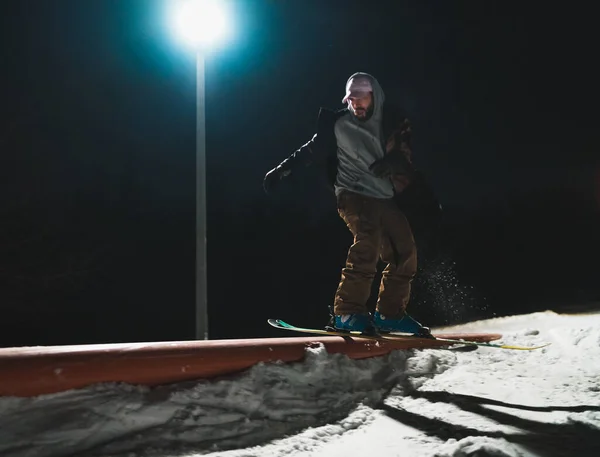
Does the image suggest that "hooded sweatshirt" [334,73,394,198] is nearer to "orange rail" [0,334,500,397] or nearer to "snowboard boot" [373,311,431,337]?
"snowboard boot" [373,311,431,337]

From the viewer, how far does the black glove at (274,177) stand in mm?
3570

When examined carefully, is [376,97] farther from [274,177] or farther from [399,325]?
[399,325]

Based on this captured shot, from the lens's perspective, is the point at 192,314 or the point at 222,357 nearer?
the point at 222,357

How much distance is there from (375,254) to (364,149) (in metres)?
0.78

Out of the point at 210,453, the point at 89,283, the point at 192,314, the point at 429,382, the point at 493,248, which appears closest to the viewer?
the point at 210,453

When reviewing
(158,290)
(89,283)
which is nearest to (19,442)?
(89,283)

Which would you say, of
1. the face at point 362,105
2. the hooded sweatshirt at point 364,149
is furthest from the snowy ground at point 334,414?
the face at point 362,105

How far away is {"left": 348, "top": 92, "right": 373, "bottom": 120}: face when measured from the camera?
333cm

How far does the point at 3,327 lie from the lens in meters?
16.8

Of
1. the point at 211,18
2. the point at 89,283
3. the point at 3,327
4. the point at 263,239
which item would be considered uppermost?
the point at 211,18

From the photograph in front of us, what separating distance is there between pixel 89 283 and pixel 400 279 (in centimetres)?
1810

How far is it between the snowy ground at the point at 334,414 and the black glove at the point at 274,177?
1.47 m

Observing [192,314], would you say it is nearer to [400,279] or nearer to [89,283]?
[89,283]

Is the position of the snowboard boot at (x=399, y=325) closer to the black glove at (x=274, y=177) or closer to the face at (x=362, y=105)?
the black glove at (x=274, y=177)
